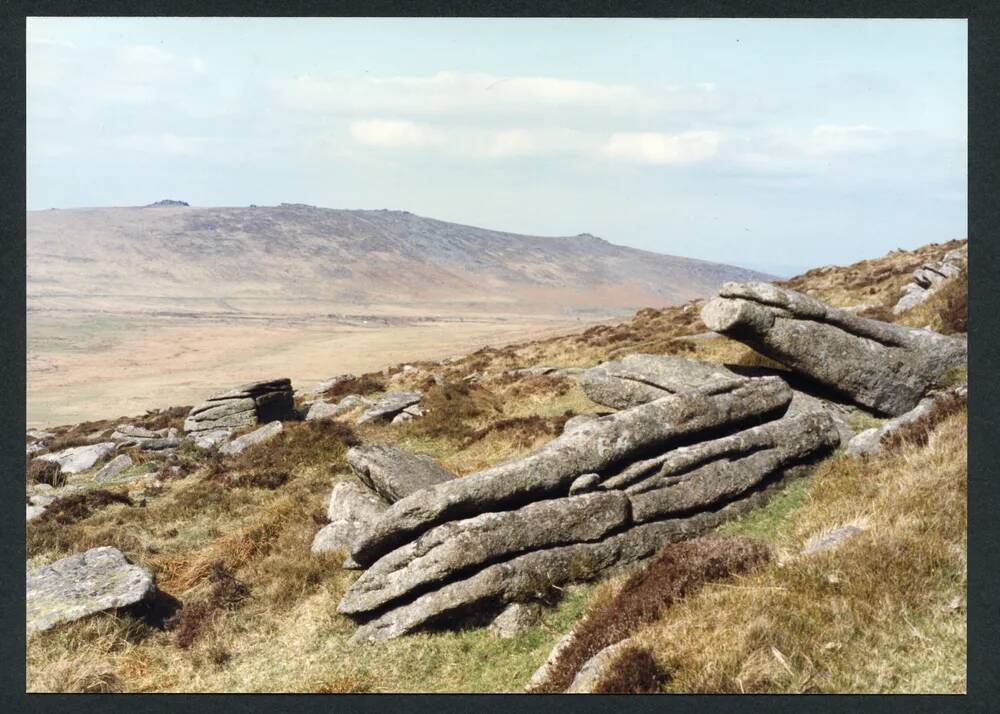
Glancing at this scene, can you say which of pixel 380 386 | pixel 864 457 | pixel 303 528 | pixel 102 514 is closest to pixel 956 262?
pixel 864 457

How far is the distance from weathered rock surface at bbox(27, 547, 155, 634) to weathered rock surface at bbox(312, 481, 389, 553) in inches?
146

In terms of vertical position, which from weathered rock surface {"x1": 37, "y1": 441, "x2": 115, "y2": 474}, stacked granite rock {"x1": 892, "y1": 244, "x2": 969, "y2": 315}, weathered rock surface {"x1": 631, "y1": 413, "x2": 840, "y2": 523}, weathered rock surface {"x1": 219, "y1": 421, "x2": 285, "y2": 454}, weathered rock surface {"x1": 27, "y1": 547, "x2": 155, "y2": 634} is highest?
stacked granite rock {"x1": 892, "y1": 244, "x2": 969, "y2": 315}

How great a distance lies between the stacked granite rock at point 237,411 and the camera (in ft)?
110

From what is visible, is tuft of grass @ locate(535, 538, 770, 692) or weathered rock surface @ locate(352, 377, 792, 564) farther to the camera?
weathered rock surface @ locate(352, 377, 792, 564)

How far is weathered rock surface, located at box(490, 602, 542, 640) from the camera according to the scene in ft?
39.3

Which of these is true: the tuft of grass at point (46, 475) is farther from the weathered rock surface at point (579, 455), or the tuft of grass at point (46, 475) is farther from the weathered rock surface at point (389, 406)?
the weathered rock surface at point (579, 455)

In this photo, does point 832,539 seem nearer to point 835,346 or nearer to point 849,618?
point 849,618

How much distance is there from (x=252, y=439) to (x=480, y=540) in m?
18.3

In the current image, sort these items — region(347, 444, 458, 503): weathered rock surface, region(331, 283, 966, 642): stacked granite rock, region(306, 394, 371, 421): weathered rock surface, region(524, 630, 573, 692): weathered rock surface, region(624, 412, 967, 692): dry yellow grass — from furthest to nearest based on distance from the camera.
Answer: region(306, 394, 371, 421): weathered rock surface
region(347, 444, 458, 503): weathered rock surface
region(331, 283, 966, 642): stacked granite rock
region(524, 630, 573, 692): weathered rock surface
region(624, 412, 967, 692): dry yellow grass

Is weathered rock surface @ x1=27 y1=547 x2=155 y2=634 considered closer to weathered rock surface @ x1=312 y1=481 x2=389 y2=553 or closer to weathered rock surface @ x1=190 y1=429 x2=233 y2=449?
weathered rock surface @ x1=312 y1=481 x2=389 y2=553

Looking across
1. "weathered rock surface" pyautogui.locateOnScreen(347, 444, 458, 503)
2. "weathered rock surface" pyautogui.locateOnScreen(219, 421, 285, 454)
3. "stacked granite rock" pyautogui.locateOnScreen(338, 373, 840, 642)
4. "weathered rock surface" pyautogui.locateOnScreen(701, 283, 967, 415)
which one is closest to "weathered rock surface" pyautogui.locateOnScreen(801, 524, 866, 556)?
"stacked granite rock" pyautogui.locateOnScreen(338, 373, 840, 642)

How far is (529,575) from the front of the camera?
12.6 meters

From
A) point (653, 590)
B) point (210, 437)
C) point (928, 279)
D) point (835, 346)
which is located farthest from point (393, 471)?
point (928, 279)

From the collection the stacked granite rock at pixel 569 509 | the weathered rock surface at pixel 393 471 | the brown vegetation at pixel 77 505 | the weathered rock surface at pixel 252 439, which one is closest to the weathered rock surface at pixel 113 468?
the weathered rock surface at pixel 252 439
